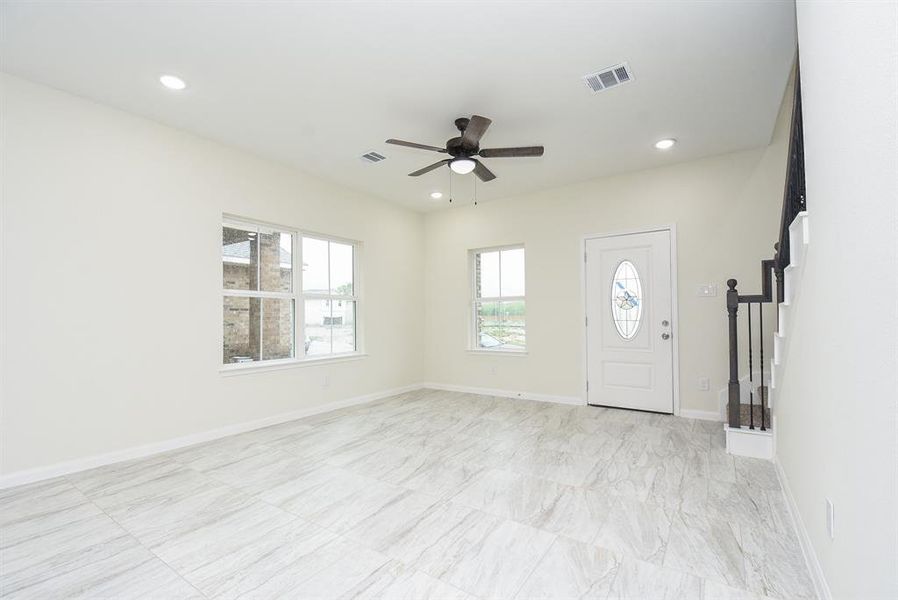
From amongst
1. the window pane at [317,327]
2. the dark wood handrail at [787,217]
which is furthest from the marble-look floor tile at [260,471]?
the dark wood handrail at [787,217]

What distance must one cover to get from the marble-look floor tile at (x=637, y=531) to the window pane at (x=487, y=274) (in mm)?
3827

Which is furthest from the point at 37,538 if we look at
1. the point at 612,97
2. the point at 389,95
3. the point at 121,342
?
the point at 612,97

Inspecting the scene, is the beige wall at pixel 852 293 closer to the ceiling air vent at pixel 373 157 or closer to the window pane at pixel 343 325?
the ceiling air vent at pixel 373 157

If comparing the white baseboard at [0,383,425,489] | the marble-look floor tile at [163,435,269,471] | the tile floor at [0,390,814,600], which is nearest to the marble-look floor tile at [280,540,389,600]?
the tile floor at [0,390,814,600]

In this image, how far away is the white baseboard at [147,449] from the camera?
111 inches

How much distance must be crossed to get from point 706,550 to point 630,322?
3.15 m

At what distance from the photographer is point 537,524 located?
221cm

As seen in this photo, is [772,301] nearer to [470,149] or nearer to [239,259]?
[470,149]

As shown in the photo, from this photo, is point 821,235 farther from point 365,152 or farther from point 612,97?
point 365,152

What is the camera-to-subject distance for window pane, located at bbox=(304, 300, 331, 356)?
4.91 metres

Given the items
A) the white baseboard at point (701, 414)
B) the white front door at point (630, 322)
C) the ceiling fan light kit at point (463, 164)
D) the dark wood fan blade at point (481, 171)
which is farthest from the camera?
the white front door at point (630, 322)

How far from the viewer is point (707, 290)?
14.4 feet

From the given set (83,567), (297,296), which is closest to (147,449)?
Answer: (83,567)

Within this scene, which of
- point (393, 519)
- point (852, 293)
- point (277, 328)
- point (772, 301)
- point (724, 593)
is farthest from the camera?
point (277, 328)
